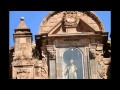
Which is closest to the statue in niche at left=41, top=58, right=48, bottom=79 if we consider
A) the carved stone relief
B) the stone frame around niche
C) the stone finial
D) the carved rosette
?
the stone frame around niche

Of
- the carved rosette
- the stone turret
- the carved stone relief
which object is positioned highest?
the carved rosette

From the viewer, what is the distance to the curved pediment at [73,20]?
63.0 ft

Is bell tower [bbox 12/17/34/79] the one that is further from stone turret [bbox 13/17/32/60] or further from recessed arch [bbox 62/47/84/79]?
recessed arch [bbox 62/47/84/79]

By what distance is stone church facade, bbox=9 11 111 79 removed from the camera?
1853cm

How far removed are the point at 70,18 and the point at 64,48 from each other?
1.02m

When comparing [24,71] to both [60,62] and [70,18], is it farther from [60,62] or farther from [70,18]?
[70,18]

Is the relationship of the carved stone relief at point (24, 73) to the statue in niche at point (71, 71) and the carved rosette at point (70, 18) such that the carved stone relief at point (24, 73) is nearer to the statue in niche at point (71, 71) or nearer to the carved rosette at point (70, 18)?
the statue in niche at point (71, 71)

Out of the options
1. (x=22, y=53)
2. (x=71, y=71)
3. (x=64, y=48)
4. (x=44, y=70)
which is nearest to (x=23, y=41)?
(x=22, y=53)

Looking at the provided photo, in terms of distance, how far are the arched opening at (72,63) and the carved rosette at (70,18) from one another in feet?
2.87

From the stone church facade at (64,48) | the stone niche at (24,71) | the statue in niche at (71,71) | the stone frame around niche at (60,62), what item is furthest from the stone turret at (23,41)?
the statue in niche at (71,71)

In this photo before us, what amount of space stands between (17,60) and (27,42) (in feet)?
2.41
